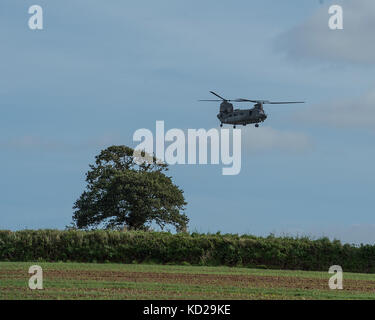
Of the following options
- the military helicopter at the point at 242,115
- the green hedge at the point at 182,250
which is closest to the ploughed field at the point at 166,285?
the green hedge at the point at 182,250

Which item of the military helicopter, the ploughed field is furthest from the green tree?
the ploughed field

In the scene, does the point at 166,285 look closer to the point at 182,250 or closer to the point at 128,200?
the point at 182,250

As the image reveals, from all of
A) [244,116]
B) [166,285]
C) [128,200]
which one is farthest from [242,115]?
[166,285]

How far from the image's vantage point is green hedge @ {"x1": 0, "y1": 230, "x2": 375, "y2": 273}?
43156 millimetres

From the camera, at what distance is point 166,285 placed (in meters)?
26.7

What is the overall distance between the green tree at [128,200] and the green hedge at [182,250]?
20374mm

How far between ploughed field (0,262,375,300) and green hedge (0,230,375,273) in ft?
27.3

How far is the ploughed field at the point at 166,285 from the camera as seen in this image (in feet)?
76.9

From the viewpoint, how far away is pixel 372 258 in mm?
44125

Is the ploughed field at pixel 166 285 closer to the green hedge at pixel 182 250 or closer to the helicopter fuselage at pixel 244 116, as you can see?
the green hedge at pixel 182 250

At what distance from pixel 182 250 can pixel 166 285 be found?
16.3 meters
